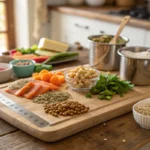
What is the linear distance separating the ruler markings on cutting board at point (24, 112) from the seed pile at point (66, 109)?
2.1 inches

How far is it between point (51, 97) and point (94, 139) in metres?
0.31

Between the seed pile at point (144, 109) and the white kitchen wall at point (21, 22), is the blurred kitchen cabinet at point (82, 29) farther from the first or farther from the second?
the seed pile at point (144, 109)

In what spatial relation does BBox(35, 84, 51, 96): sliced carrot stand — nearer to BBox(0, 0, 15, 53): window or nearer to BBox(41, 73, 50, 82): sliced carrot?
BBox(41, 73, 50, 82): sliced carrot

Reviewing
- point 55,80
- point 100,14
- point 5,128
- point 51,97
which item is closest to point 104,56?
point 55,80

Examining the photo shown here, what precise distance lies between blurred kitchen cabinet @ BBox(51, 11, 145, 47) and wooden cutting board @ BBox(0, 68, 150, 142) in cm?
126

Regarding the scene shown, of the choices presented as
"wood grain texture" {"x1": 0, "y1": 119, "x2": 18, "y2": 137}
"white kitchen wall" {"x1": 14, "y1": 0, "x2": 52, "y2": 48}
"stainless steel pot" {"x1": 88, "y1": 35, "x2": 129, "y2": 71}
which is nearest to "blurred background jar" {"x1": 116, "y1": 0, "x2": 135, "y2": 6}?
"white kitchen wall" {"x1": 14, "y1": 0, "x2": 52, "y2": 48}

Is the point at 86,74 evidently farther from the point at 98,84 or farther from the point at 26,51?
the point at 26,51

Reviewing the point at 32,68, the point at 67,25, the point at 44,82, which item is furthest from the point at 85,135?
the point at 67,25

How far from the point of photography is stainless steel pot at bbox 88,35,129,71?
1.57 meters

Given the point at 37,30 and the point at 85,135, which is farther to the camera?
the point at 37,30

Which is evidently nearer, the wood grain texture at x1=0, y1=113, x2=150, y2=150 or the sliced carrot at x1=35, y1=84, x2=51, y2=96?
the wood grain texture at x1=0, y1=113, x2=150, y2=150

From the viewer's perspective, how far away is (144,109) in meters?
1.07

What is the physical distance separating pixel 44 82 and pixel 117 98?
34 cm

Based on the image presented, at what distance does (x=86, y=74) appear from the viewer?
128 cm
